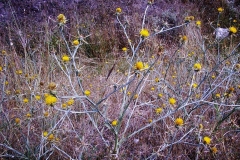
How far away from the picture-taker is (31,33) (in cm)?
445

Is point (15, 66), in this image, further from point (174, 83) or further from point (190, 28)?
point (190, 28)

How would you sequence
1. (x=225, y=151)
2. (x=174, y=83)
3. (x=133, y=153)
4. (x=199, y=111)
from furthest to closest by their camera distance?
(x=174, y=83)
(x=199, y=111)
(x=133, y=153)
(x=225, y=151)

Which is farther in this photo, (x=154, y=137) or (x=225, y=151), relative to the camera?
(x=154, y=137)

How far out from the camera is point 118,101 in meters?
2.33

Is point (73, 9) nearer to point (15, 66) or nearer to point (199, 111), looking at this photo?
point (15, 66)

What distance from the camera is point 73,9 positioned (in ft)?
16.8

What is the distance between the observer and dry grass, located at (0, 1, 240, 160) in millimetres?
1390

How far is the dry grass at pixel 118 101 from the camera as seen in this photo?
1.39 meters

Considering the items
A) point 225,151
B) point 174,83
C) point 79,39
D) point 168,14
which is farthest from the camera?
point 168,14

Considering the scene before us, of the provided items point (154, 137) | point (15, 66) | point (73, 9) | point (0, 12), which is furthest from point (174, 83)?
point (0, 12)

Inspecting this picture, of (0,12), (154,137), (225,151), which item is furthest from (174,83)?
(0,12)

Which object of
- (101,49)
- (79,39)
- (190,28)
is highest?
(79,39)

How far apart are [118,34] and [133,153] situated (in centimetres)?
325

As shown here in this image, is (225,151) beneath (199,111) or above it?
above
